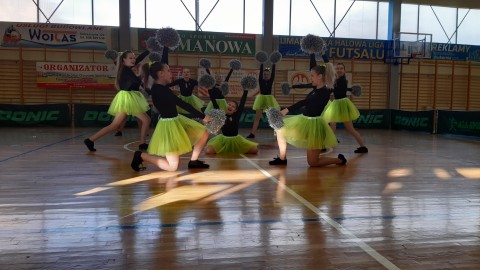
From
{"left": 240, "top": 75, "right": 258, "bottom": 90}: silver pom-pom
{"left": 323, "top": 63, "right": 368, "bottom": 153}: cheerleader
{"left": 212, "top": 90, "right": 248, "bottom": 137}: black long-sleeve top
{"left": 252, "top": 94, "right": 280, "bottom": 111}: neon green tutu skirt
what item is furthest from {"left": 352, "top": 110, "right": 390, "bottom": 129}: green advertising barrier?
{"left": 240, "top": 75, "right": 258, "bottom": 90}: silver pom-pom

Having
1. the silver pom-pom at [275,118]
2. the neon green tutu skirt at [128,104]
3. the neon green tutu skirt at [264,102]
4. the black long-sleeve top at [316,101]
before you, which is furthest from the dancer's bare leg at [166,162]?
the neon green tutu skirt at [264,102]

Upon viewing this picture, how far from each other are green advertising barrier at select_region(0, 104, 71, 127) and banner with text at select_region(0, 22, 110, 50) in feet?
9.42

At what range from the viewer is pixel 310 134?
504 centimetres

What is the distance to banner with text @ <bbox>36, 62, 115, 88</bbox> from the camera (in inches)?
559

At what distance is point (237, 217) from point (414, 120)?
11743 mm

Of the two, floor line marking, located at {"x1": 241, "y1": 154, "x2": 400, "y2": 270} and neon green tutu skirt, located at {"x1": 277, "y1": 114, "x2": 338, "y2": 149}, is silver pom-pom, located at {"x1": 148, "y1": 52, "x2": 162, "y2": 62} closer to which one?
neon green tutu skirt, located at {"x1": 277, "y1": 114, "x2": 338, "y2": 149}

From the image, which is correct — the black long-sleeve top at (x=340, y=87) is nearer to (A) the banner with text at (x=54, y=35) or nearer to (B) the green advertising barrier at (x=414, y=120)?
(B) the green advertising barrier at (x=414, y=120)

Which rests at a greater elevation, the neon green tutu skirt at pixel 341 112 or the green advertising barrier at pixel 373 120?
the neon green tutu skirt at pixel 341 112

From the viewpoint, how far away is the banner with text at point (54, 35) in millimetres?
13828

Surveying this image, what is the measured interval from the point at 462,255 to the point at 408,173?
2.83m

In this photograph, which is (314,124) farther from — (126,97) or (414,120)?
(414,120)

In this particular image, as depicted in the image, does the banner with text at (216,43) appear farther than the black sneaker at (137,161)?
Yes

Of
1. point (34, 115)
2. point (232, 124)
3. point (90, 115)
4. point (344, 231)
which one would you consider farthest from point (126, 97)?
point (34, 115)

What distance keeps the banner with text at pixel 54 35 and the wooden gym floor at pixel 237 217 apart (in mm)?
9995
